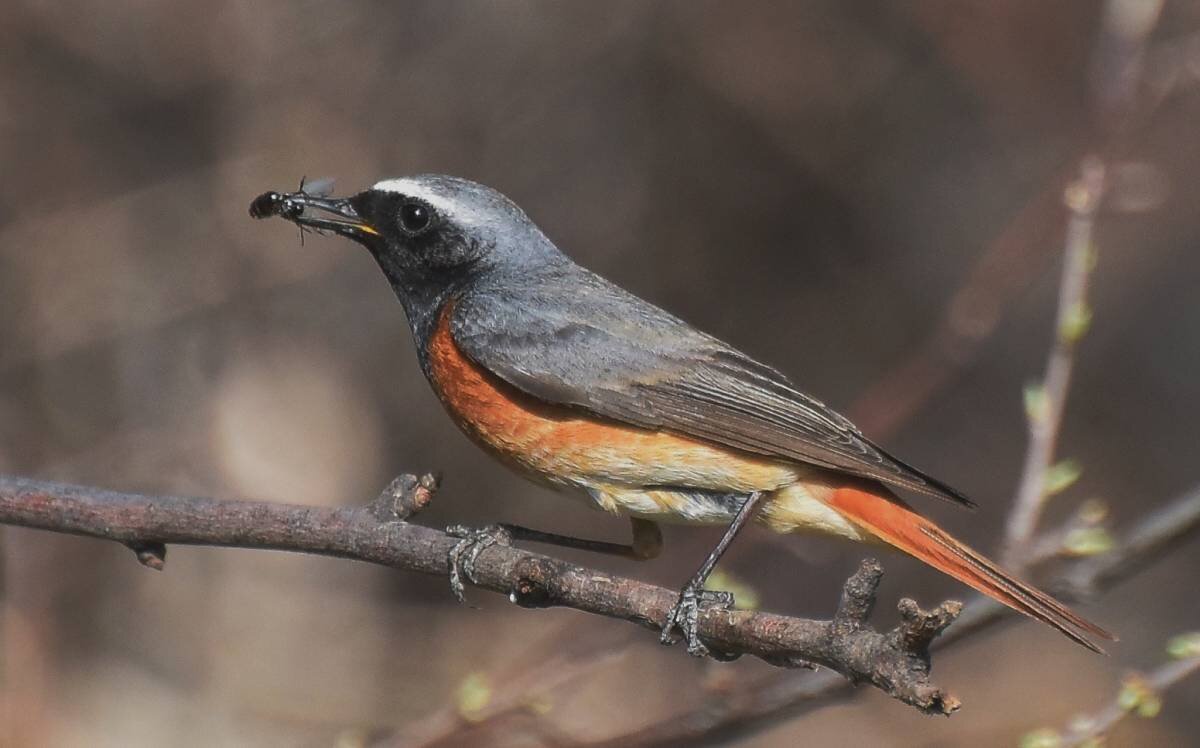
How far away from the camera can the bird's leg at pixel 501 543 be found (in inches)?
178

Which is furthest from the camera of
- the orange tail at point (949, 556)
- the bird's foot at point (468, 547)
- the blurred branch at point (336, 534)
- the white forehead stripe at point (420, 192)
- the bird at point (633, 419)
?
the white forehead stripe at point (420, 192)

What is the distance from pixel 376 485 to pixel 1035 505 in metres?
6.18

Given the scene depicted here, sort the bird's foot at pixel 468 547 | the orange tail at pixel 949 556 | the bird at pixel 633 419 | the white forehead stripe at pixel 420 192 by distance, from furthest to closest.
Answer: the white forehead stripe at pixel 420 192 → the bird at pixel 633 419 → the bird's foot at pixel 468 547 → the orange tail at pixel 949 556

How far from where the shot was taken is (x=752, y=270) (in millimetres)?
10898

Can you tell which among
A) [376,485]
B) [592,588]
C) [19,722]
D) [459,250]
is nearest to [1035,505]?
[592,588]

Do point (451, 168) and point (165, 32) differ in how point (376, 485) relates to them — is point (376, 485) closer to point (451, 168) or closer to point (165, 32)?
point (451, 168)

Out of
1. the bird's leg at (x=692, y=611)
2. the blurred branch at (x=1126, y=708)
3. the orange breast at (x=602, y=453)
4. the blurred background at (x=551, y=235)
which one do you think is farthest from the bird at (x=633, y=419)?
the blurred background at (x=551, y=235)

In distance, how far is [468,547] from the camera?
4.67 metres

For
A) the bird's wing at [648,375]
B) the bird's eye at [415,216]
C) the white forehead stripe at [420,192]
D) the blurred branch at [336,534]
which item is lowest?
the blurred branch at [336,534]

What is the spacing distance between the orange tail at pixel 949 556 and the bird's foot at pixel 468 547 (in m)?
1.19

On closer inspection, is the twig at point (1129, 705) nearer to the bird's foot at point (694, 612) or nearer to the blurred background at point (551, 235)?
the bird's foot at point (694, 612)

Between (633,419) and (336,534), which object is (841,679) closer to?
(633,419)

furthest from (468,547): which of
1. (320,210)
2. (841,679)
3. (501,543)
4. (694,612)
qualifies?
(320,210)

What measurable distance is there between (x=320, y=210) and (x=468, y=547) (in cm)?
188
